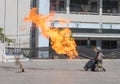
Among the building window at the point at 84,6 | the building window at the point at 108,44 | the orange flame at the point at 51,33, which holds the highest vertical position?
the building window at the point at 84,6

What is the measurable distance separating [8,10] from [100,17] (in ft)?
36.4

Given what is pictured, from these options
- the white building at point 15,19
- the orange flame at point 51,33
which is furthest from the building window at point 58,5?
the orange flame at point 51,33

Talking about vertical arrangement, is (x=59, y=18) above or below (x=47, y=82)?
above

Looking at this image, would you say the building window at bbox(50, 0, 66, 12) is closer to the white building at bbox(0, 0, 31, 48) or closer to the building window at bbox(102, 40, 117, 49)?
the white building at bbox(0, 0, 31, 48)

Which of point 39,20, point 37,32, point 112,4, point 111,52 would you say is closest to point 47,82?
point 39,20

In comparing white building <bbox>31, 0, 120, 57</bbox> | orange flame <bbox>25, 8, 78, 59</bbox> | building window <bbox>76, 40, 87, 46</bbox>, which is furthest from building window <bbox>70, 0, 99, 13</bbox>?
orange flame <bbox>25, 8, 78, 59</bbox>

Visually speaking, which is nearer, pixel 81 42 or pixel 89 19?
pixel 89 19

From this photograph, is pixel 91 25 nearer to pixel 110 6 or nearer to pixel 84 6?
pixel 84 6

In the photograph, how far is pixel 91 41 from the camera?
177 feet

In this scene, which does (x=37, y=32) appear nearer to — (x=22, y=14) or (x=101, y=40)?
(x=22, y=14)

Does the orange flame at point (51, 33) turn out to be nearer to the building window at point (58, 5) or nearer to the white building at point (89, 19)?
the white building at point (89, 19)

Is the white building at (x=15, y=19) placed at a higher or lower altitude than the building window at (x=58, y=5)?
lower

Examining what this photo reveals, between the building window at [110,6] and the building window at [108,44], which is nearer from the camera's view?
the building window at [108,44]

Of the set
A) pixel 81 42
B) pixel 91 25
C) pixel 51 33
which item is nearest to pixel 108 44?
pixel 81 42
